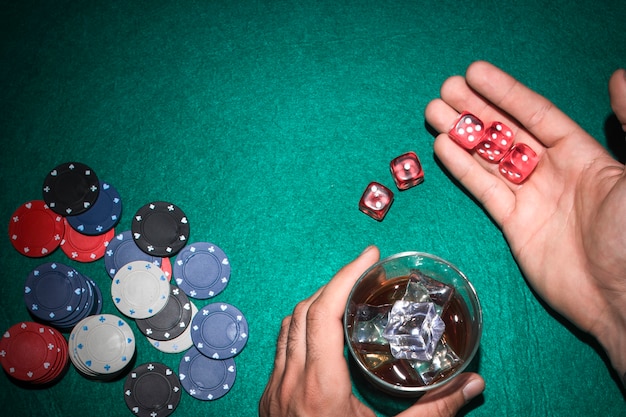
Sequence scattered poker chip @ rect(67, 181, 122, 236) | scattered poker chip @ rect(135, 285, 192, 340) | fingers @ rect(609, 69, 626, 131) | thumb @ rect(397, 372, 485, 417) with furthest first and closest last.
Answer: scattered poker chip @ rect(67, 181, 122, 236) → scattered poker chip @ rect(135, 285, 192, 340) → fingers @ rect(609, 69, 626, 131) → thumb @ rect(397, 372, 485, 417)

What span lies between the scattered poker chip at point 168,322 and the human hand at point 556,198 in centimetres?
154

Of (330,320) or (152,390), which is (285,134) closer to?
(330,320)

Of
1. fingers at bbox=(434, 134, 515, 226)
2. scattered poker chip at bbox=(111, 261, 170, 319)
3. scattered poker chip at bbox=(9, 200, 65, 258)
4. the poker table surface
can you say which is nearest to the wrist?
the poker table surface

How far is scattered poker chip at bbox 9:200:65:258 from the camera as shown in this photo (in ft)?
8.85

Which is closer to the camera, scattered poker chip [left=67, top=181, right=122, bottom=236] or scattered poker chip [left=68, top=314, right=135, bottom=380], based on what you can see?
scattered poker chip [left=68, top=314, right=135, bottom=380]

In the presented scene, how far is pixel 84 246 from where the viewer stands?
8.87ft

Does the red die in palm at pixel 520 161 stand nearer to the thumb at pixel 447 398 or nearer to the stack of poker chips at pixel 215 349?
the thumb at pixel 447 398

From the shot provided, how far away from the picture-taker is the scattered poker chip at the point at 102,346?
2514 millimetres

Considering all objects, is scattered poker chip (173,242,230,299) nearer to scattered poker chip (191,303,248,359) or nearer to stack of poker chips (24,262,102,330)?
scattered poker chip (191,303,248,359)

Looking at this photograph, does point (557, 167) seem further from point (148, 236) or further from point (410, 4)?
point (148, 236)

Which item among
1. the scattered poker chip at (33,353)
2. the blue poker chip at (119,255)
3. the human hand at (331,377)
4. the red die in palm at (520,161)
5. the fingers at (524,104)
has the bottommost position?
the scattered poker chip at (33,353)

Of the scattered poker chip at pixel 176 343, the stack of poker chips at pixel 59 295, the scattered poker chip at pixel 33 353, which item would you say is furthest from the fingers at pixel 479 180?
the scattered poker chip at pixel 33 353

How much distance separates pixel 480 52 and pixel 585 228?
1.16 metres

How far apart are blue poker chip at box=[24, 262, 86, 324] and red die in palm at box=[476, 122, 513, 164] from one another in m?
2.16
